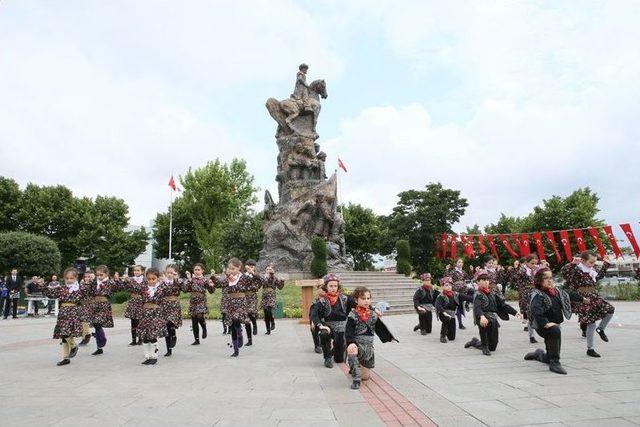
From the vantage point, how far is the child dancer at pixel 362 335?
6695 millimetres

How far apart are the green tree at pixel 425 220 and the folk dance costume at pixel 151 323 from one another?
3409 centimetres

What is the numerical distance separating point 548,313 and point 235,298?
5937 mm

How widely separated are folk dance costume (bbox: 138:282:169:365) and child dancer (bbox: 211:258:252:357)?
4.43ft

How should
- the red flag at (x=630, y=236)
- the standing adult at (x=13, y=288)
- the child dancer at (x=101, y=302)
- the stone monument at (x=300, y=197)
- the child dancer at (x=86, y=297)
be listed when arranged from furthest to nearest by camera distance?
the stone monument at (x=300, y=197) < the red flag at (x=630, y=236) < the standing adult at (x=13, y=288) < the child dancer at (x=101, y=302) < the child dancer at (x=86, y=297)

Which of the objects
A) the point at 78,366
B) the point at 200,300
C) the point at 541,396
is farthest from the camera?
the point at 200,300

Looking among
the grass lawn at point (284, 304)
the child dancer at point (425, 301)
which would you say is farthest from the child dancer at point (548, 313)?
the grass lawn at point (284, 304)

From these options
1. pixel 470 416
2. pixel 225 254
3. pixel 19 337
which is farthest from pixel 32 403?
pixel 225 254

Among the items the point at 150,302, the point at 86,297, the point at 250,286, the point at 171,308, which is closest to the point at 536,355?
the point at 250,286

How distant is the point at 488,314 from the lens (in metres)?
9.62

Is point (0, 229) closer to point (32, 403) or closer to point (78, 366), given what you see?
point (78, 366)

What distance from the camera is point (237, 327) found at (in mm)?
9820

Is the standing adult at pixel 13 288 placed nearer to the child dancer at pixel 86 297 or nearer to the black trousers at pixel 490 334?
the child dancer at pixel 86 297

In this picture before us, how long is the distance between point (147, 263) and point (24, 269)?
34959 millimetres

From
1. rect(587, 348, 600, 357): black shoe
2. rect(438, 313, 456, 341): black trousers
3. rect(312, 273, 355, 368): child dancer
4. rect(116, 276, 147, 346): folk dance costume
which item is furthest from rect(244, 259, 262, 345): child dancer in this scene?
rect(587, 348, 600, 357): black shoe
